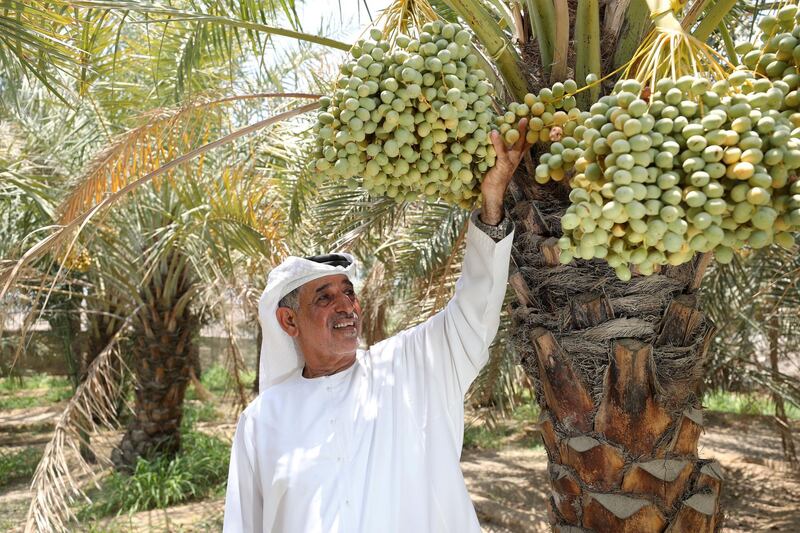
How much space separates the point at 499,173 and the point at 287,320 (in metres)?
1.26

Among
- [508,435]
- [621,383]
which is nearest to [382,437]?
[621,383]

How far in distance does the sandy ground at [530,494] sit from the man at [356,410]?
4.12m

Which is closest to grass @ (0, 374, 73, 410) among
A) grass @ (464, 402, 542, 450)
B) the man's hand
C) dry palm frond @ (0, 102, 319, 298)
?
grass @ (464, 402, 542, 450)

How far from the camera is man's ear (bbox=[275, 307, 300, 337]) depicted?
2.92m

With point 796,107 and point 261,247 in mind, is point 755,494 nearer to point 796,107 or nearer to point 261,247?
point 261,247

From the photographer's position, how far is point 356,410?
2.65 metres

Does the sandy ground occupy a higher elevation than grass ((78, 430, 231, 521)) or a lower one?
lower

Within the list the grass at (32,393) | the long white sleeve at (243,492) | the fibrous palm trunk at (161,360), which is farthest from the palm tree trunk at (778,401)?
the grass at (32,393)

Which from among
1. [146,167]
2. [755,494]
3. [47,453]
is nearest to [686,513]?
[146,167]

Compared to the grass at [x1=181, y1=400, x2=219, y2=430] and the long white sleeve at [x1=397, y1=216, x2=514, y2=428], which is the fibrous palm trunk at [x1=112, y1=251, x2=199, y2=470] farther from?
the long white sleeve at [x1=397, y1=216, x2=514, y2=428]

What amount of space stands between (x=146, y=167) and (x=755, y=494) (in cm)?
731

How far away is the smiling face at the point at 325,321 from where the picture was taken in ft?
9.11

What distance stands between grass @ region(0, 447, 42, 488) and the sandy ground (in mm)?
370

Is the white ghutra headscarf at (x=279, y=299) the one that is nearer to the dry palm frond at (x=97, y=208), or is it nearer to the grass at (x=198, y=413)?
the dry palm frond at (x=97, y=208)
